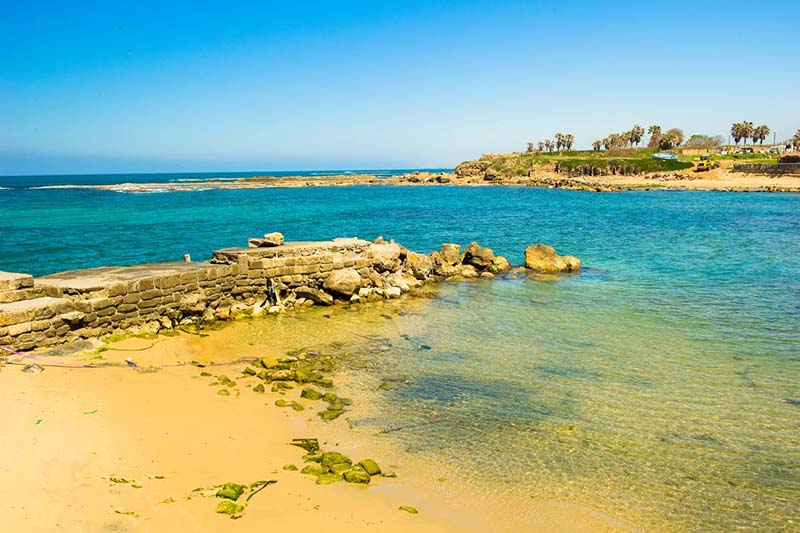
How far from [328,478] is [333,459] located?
411mm

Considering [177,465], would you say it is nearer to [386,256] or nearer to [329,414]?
[329,414]

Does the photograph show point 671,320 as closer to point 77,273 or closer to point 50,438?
point 50,438

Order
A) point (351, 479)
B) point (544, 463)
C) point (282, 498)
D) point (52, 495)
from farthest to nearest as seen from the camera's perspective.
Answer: point (544, 463), point (351, 479), point (282, 498), point (52, 495)

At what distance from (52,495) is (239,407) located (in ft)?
10.8

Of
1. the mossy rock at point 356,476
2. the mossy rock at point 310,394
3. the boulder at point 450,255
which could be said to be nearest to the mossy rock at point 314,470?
the mossy rock at point 356,476

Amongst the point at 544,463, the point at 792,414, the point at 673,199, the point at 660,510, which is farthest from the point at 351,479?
the point at 673,199

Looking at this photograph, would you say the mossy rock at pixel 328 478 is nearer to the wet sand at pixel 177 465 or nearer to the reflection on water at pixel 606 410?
the wet sand at pixel 177 465

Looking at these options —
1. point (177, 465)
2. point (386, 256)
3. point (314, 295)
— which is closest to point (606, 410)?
point (177, 465)

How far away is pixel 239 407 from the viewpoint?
28.6 ft

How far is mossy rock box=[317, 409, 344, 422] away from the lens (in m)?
8.42

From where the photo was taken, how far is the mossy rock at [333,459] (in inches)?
270

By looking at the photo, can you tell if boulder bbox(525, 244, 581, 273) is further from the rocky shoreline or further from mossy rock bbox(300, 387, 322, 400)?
mossy rock bbox(300, 387, 322, 400)

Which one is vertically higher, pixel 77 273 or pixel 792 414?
pixel 77 273

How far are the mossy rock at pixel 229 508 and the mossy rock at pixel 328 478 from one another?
1049 millimetres
